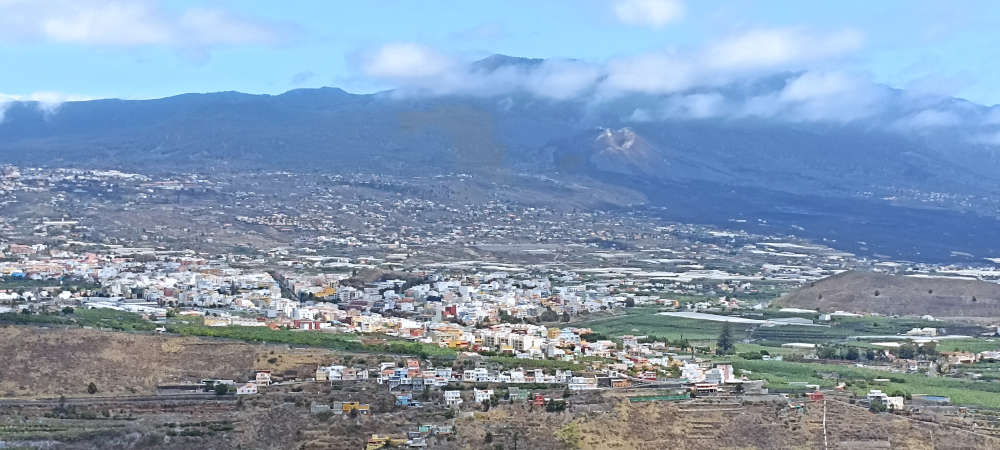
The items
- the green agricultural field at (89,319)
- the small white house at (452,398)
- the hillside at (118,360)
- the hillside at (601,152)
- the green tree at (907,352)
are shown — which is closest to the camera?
the small white house at (452,398)

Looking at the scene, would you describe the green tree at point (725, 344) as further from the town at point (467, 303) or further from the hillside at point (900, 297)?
the hillside at point (900, 297)

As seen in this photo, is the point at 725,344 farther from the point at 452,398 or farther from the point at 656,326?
the point at 452,398

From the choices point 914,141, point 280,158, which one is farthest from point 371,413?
point 914,141

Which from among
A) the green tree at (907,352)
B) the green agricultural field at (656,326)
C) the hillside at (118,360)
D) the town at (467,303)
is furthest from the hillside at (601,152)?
the hillside at (118,360)

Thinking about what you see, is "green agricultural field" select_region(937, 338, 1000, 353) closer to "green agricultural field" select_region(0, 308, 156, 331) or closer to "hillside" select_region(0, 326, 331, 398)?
"hillside" select_region(0, 326, 331, 398)

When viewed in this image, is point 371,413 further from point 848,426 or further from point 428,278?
point 428,278

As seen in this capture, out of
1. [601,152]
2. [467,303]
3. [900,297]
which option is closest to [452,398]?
[467,303]
